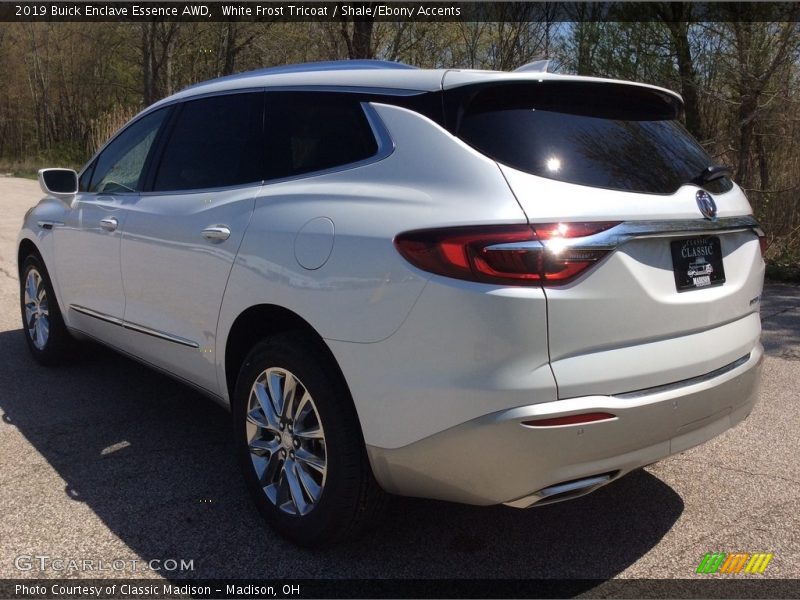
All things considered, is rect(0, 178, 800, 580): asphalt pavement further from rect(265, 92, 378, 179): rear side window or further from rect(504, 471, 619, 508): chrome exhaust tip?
rect(265, 92, 378, 179): rear side window

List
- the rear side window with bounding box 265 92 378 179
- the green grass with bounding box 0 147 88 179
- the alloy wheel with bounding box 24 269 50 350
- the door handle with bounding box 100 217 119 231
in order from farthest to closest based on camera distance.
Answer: the green grass with bounding box 0 147 88 179, the alloy wheel with bounding box 24 269 50 350, the door handle with bounding box 100 217 119 231, the rear side window with bounding box 265 92 378 179

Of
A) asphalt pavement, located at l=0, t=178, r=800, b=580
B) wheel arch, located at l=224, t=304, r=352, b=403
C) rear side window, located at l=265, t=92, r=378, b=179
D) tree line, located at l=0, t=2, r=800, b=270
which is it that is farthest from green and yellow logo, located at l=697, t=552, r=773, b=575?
tree line, located at l=0, t=2, r=800, b=270

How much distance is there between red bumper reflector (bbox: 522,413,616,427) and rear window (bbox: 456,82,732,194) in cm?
75

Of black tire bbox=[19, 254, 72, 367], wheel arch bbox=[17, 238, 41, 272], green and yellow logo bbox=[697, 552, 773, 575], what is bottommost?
green and yellow logo bbox=[697, 552, 773, 575]

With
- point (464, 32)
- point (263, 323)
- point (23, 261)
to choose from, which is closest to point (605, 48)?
point (464, 32)

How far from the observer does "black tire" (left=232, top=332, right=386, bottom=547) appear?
106 inches

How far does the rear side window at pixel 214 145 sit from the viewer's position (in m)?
3.42

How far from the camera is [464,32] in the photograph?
1841 centimetres

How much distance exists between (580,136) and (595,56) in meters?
10.5

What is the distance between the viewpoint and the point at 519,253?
7.51 ft

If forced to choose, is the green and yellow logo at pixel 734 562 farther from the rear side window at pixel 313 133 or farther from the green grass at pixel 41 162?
the green grass at pixel 41 162

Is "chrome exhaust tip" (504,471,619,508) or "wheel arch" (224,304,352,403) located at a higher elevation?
"wheel arch" (224,304,352,403)

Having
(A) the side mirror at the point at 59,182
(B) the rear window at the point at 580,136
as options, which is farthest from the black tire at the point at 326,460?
(A) the side mirror at the point at 59,182

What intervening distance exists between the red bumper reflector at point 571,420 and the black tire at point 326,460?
0.69 metres
